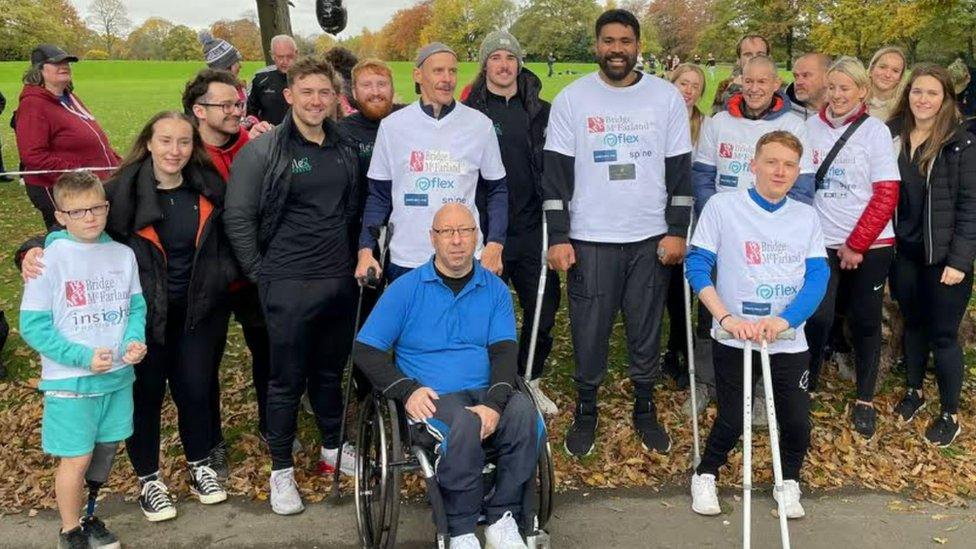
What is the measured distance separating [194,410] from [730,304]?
2710 mm

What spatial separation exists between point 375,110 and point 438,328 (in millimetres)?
1495

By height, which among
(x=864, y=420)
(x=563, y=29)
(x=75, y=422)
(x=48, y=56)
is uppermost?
(x=563, y=29)

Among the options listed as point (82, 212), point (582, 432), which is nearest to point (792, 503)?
point (582, 432)

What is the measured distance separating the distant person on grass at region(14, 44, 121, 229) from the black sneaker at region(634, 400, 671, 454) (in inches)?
176

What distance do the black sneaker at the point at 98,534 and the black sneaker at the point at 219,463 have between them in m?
0.65

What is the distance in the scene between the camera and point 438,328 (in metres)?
3.53

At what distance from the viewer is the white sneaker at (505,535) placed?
10.5 ft

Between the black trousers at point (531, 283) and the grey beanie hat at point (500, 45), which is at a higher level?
the grey beanie hat at point (500, 45)

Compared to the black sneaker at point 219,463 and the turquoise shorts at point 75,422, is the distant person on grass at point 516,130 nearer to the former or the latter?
the black sneaker at point 219,463

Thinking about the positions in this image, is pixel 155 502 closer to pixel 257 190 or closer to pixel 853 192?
pixel 257 190

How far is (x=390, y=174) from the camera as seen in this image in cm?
404

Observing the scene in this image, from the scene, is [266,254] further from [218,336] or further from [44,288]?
[44,288]

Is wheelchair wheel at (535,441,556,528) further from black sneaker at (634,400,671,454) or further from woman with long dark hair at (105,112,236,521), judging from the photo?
woman with long dark hair at (105,112,236,521)

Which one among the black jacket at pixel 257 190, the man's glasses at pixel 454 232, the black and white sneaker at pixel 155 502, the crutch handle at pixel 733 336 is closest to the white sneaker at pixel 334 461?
the black and white sneaker at pixel 155 502
